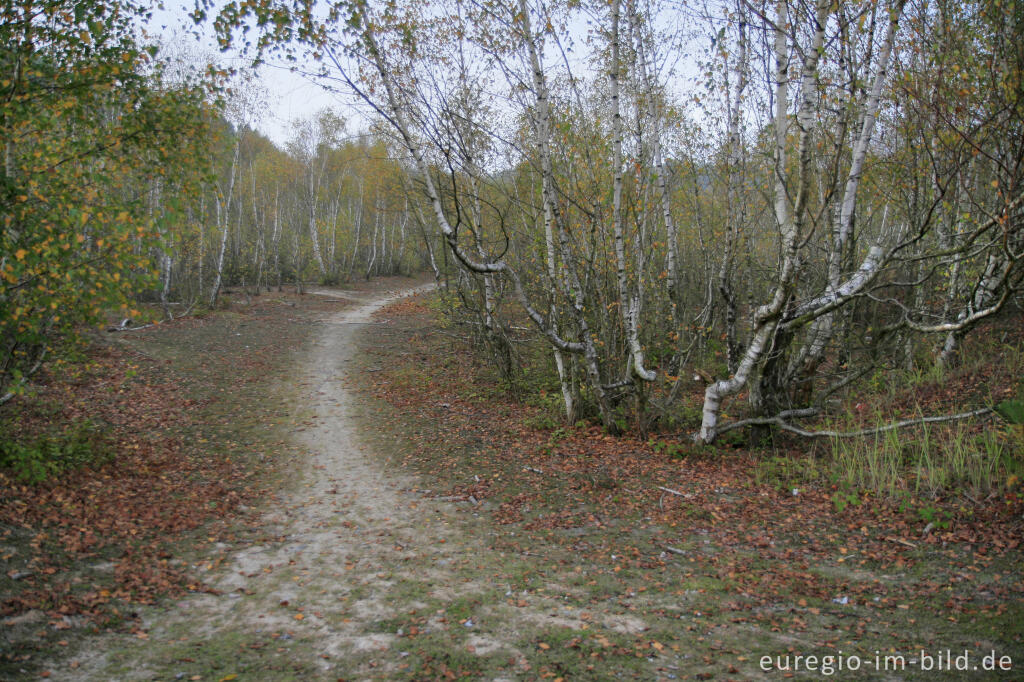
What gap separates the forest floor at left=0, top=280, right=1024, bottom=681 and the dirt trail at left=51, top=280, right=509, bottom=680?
0.02m

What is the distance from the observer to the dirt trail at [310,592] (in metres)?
3.74

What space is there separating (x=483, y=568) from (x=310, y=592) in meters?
1.43

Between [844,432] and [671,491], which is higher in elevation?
[844,432]

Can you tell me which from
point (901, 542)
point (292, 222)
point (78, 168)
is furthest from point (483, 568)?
point (292, 222)

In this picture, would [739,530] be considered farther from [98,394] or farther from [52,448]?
[98,394]

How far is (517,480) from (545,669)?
4191 millimetres

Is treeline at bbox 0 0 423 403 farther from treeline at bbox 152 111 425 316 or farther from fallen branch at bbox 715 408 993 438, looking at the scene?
treeline at bbox 152 111 425 316

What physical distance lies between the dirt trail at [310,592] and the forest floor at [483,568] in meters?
0.02

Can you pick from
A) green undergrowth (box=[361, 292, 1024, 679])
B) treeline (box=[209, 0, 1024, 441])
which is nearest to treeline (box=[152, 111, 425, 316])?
treeline (box=[209, 0, 1024, 441])

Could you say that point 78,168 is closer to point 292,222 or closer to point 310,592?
point 310,592

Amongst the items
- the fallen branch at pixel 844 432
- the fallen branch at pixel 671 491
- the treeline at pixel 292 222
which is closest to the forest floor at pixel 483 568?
the fallen branch at pixel 671 491

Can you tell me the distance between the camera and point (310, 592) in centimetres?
481

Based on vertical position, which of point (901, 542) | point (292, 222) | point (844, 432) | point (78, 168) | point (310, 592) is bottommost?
point (310, 592)

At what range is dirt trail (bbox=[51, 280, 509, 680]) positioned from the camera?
3741mm
